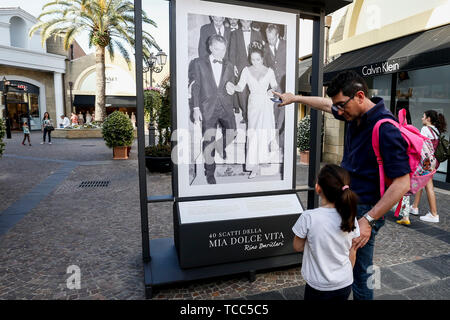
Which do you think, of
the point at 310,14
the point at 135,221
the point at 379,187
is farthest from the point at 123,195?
the point at 379,187

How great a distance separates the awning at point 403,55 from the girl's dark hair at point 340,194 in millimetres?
5586

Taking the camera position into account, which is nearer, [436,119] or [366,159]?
[366,159]

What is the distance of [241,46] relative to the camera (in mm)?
2977

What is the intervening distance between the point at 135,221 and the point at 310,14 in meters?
3.91

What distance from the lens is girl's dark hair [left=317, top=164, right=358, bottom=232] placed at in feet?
5.66

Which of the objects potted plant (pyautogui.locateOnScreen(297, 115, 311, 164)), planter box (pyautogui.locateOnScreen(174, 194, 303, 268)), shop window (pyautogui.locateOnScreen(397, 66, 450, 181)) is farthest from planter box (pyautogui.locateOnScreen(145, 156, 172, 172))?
shop window (pyautogui.locateOnScreen(397, 66, 450, 181))

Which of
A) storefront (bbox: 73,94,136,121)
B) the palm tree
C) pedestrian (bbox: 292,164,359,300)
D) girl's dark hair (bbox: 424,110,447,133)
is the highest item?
the palm tree

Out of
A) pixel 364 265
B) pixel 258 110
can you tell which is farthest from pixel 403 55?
pixel 364 265

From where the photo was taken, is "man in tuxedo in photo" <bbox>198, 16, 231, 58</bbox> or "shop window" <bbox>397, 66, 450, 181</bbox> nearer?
"man in tuxedo in photo" <bbox>198, 16, 231, 58</bbox>

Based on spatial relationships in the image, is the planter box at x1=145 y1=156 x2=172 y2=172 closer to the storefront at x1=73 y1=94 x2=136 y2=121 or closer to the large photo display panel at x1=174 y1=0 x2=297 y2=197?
the large photo display panel at x1=174 y1=0 x2=297 y2=197

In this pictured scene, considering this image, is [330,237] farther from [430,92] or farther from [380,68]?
[430,92]

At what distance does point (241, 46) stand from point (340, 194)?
6.05 feet

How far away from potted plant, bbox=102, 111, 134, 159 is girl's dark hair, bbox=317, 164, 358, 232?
34.9 feet

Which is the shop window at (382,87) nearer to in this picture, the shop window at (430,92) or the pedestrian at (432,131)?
the shop window at (430,92)
